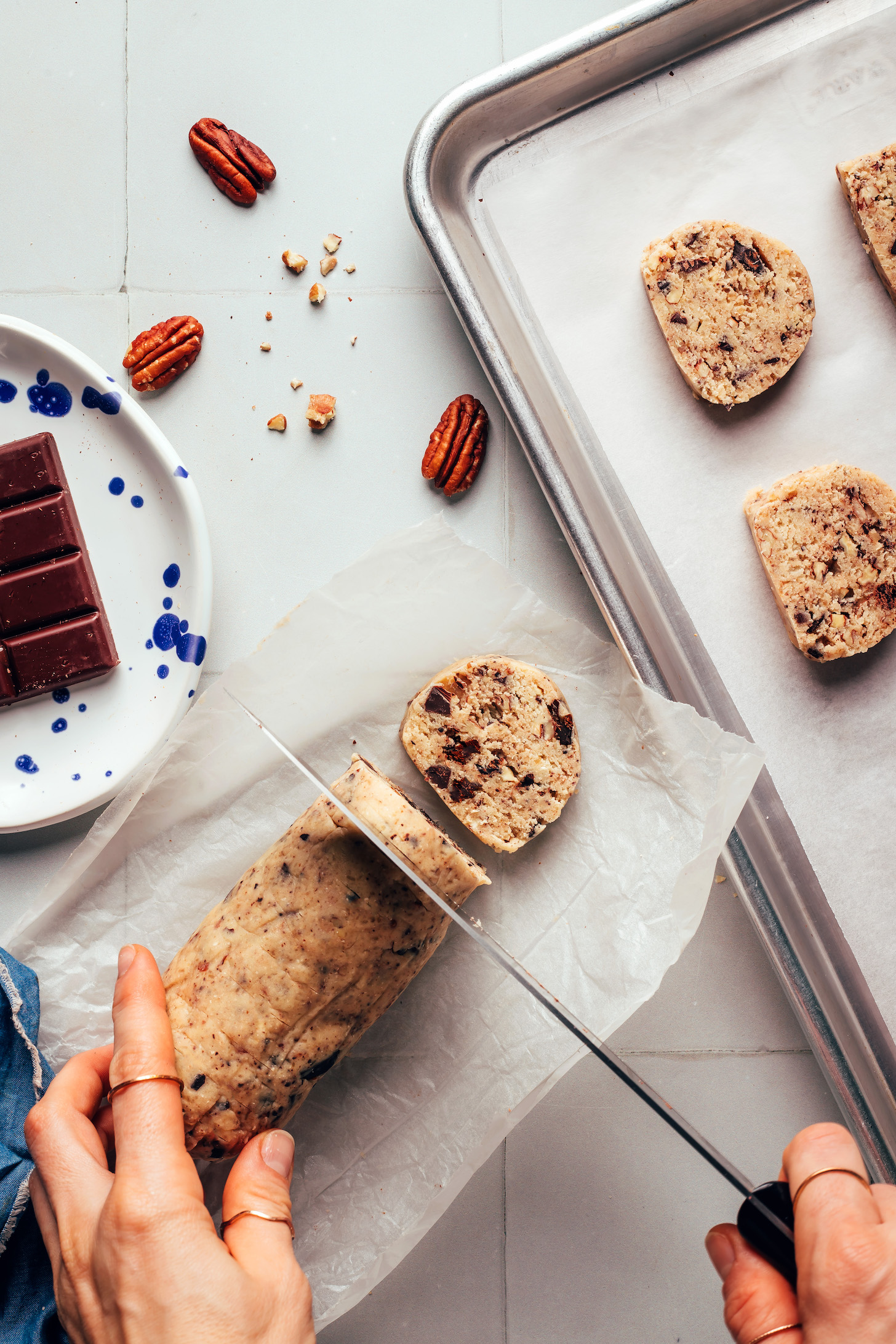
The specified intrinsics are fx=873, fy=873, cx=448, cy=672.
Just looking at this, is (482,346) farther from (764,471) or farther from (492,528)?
(764,471)

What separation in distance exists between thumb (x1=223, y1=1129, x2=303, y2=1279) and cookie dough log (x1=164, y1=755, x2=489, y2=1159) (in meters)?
0.03

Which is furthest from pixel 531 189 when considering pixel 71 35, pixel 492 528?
pixel 71 35

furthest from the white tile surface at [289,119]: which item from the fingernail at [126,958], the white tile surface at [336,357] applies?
the fingernail at [126,958]

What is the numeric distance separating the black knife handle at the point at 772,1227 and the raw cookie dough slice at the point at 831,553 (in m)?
0.71

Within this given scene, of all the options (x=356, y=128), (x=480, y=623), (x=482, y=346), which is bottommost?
(x=480, y=623)

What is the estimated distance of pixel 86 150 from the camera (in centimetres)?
143

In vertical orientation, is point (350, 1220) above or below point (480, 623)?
below

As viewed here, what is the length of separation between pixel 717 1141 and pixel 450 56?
1.80 m

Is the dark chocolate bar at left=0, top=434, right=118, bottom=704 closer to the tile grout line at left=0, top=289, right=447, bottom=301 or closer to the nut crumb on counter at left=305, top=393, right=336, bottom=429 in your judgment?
the tile grout line at left=0, top=289, right=447, bottom=301

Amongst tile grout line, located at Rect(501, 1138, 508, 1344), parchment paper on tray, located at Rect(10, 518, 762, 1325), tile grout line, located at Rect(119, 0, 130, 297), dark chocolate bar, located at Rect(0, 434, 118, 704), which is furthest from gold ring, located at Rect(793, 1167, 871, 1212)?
tile grout line, located at Rect(119, 0, 130, 297)

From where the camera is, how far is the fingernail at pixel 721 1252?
99 cm

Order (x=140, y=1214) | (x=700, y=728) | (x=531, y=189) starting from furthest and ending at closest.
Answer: (x=531, y=189) < (x=700, y=728) < (x=140, y=1214)

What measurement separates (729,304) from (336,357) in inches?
24.3

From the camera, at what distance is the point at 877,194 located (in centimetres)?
129
